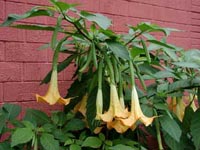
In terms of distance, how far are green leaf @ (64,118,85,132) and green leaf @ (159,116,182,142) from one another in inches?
10.4

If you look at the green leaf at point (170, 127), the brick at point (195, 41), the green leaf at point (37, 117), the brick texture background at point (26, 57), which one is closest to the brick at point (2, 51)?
the brick texture background at point (26, 57)

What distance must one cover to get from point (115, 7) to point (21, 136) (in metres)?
1.08

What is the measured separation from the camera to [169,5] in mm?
2201

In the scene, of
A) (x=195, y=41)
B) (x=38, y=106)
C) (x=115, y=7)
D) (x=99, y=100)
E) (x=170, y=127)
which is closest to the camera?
(x=99, y=100)

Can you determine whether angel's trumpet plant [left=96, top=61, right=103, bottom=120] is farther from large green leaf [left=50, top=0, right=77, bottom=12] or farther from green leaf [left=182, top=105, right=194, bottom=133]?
green leaf [left=182, top=105, right=194, bottom=133]

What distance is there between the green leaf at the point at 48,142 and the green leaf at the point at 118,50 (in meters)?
0.32

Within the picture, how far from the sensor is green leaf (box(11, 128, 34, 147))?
3.23ft

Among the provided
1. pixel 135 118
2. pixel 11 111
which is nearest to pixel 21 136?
pixel 11 111

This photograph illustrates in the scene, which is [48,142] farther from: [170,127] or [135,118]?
[170,127]

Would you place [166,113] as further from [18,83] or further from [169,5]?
[169,5]

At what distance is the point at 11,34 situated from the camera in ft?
4.86

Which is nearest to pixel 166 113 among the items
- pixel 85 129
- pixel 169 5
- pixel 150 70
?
pixel 150 70

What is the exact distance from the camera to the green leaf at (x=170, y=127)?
1.12m

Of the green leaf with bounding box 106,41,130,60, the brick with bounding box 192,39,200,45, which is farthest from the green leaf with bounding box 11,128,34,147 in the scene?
the brick with bounding box 192,39,200,45
